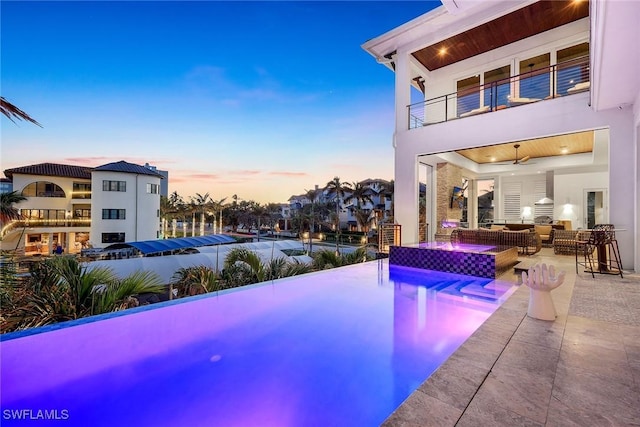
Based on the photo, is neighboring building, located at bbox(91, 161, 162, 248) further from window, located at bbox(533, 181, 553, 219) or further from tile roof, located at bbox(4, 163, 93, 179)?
window, located at bbox(533, 181, 553, 219)

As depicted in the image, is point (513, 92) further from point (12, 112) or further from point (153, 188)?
point (153, 188)

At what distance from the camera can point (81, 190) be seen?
32.5 m

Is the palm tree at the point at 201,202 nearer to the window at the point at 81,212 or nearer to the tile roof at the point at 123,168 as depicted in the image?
the window at the point at 81,212

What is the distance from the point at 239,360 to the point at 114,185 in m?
30.9

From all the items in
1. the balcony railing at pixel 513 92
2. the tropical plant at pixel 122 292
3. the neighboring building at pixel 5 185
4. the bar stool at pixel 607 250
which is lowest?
the tropical plant at pixel 122 292

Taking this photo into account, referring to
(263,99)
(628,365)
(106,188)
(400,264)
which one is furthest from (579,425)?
(106,188)

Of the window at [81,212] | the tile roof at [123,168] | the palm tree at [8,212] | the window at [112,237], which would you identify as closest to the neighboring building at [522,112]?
the palm tree at [8,212]

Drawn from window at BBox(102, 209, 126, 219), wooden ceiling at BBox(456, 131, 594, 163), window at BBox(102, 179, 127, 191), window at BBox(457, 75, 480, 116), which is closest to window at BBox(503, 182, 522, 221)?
wooden ceiling at BBox(456, 131, 594, 163)

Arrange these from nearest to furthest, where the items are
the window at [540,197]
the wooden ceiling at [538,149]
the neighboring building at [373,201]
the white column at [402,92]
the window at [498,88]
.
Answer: the wooden ceiling at [538,149] → the window at [498,88] → the white column at [402,92] → the window at [540,197] → the neighboring building at [373,201]

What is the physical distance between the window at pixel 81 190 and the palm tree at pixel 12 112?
3556cm

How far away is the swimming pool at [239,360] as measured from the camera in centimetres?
249

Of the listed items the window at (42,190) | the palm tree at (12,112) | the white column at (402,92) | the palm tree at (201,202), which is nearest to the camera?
the palm tree at (12,112)

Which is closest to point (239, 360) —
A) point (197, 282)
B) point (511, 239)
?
point (197, 282)

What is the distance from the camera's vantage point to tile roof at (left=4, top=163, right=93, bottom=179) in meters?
29.2
